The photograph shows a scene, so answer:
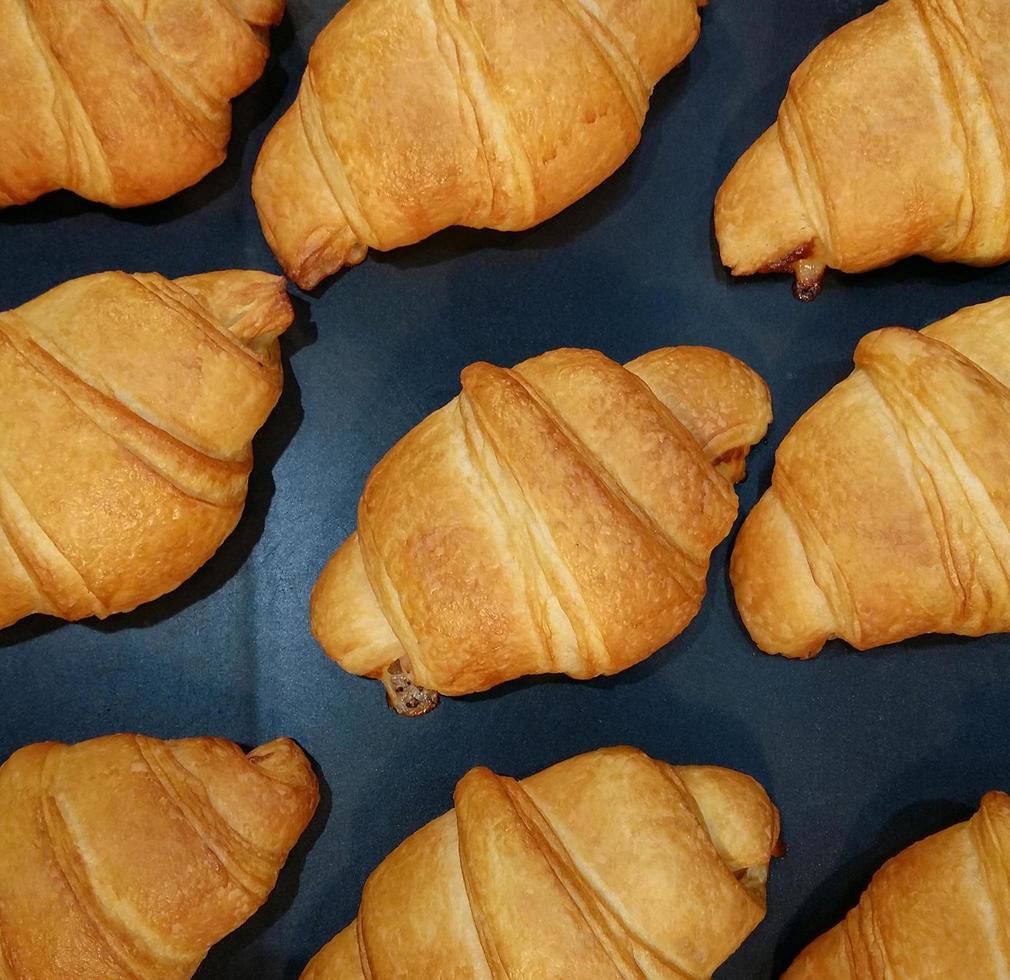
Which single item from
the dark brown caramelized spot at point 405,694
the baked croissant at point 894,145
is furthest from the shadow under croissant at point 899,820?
the baked croissant at point 894,145

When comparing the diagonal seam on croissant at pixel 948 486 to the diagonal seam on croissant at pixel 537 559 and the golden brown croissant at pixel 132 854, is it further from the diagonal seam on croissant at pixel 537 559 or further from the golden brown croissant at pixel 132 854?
the golden brown croissant at pixel 132 854

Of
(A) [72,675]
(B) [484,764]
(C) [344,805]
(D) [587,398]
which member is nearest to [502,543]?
(D) [587,398]

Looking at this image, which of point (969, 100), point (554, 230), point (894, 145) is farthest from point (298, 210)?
point (969, 100)

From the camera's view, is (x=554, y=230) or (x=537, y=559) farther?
(x=554, y=230)

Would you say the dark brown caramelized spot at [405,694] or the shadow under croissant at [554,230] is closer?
the dark brown caramelized spot at [405,694]

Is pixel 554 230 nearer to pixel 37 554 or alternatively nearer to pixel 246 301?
pixel 246 301

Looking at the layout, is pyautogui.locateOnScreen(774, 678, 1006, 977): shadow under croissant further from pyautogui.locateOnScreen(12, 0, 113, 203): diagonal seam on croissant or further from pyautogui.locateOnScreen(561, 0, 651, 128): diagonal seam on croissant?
pyautogui.locateOnScreen(12, 0, 113, 203): diagonal seam on croissant

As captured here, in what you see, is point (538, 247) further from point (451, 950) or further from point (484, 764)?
point (451, 950)

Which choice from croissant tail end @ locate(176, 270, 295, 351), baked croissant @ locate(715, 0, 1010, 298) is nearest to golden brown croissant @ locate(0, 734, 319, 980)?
croissant tail end @ locate(176, 270, 295, 351)
